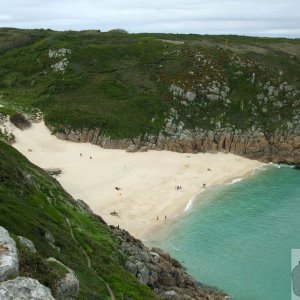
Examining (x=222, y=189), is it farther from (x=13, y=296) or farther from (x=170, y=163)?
(x=13, y=296)

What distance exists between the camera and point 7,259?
1588cm

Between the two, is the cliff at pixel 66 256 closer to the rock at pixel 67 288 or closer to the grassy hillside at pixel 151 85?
the rock at pixel 67 288

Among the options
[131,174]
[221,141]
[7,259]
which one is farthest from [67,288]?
[221,141]

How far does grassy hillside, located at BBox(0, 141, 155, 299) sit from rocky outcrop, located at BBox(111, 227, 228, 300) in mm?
1332

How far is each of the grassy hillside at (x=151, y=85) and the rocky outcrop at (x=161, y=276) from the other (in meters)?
42.7

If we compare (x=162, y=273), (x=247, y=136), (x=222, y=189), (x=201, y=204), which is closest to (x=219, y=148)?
(x=247, y=136)

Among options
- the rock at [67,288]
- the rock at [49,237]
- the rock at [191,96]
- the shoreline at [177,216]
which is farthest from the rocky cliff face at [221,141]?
the rock at [67,288]

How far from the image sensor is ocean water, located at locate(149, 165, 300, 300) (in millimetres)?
41375

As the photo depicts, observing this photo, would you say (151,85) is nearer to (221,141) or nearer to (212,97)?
(212,97)

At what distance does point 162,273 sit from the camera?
118 feet

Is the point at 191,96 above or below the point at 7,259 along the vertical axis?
below

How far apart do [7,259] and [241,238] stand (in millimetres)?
38050

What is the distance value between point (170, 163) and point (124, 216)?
22212 mm

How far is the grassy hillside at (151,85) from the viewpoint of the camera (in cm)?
8568
